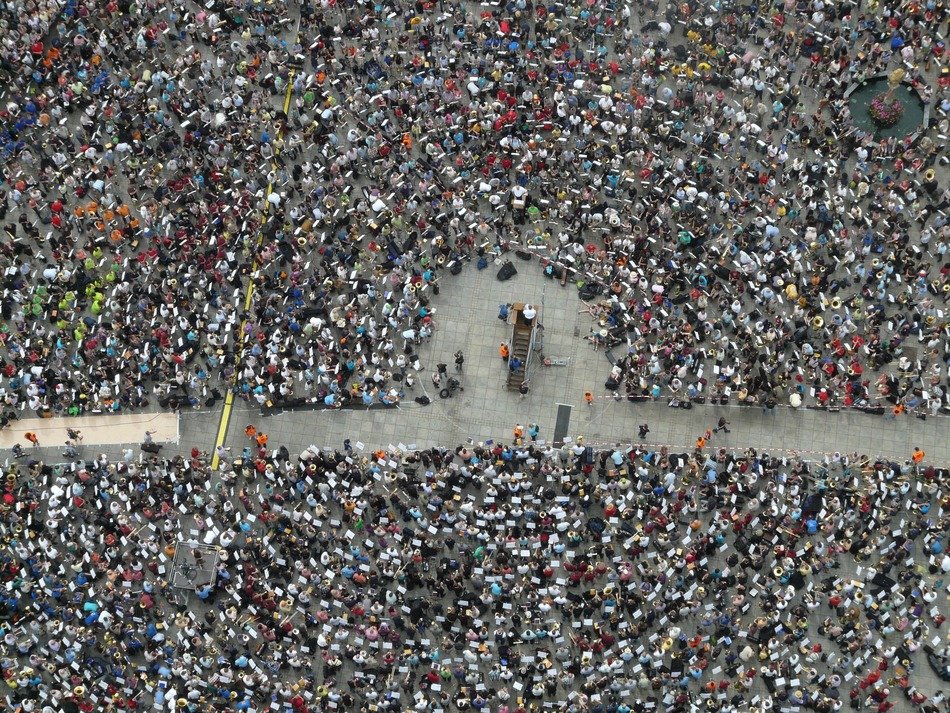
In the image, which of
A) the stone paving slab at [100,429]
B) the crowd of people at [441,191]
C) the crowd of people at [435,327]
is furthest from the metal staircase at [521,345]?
the stone paving slab at [100,429]

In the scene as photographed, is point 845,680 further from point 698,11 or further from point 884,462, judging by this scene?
point 698,11

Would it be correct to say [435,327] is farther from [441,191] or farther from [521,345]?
[441,191]

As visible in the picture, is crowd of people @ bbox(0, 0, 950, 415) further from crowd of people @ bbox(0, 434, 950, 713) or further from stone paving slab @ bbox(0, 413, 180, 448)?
crowd of people @ bbox(0, 434, 950, 713)

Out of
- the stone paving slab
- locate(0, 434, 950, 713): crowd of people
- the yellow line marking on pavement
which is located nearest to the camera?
locate(0, 434, 950, 713): crowd of people

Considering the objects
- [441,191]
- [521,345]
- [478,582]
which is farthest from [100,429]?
[521,345]

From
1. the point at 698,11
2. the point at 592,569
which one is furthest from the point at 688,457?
the point at 698,11

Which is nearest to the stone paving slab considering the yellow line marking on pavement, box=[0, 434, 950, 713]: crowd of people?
box=[0, 434, 950, 713]: crowd of people

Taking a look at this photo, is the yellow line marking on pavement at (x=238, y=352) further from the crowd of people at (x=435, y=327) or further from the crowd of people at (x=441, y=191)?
the crowd of people at (x=435, y=327)
